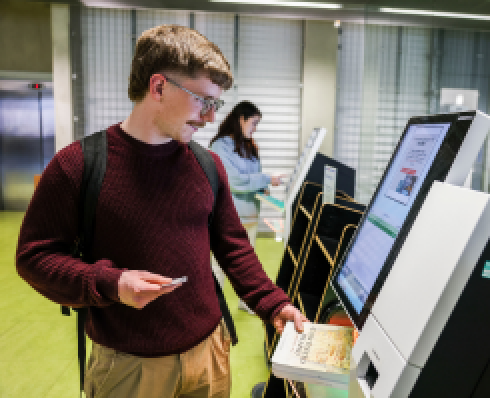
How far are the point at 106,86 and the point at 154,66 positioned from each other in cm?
535

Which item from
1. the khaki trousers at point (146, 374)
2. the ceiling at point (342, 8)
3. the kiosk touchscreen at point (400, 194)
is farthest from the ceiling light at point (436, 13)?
the khaki trousers at point (146, 374)

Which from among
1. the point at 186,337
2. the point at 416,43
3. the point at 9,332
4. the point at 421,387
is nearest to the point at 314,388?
the point at 186,337

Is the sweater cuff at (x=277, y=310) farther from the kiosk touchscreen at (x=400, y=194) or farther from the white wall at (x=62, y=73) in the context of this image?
the white wall at (x=62, y=73)

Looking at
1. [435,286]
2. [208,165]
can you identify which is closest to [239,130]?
[208,165]

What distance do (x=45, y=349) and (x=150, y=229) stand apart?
7.68 ft

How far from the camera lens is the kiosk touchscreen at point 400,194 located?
76cm

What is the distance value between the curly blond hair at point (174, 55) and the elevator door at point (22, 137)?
275 inches

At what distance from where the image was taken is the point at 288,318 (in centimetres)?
121

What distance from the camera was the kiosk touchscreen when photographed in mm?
762

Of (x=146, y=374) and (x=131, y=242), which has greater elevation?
(x=131, y=242)

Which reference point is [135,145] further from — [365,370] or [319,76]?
[319,76]

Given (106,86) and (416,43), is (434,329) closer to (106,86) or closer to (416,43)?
(416,43)

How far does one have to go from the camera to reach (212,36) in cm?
603

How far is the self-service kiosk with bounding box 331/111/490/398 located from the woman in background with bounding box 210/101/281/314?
2.25 meters
